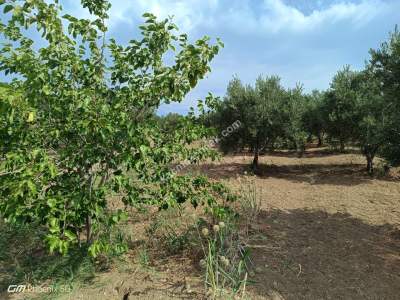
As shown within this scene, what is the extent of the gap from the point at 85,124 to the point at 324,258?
3939mm

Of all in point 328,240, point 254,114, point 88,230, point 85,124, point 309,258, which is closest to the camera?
point 85,124

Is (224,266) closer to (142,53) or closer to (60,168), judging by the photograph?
(60,168)

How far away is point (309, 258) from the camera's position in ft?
15.8

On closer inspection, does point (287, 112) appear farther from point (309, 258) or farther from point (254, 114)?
point (309, 258)

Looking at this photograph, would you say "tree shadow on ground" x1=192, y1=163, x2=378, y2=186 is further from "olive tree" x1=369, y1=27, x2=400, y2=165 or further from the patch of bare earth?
"olive tree" x1=369, y1=27, x2=400, y2=165

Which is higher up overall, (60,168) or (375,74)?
(375,74)

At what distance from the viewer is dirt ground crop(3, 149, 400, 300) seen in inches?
156

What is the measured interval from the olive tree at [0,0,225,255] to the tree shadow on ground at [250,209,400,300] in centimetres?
133

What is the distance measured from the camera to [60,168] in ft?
12.6

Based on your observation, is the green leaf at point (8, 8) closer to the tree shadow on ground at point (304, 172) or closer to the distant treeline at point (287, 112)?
the tree shadow on ground at point (304, 172)

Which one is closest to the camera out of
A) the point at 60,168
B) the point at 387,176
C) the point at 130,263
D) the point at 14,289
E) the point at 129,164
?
the point at 129,164

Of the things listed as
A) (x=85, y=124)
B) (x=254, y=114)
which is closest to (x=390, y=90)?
(x=85, y=124)

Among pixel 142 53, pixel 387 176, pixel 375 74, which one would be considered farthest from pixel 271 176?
pixel 142 53

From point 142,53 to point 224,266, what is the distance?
110 inches
